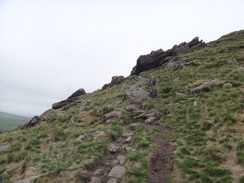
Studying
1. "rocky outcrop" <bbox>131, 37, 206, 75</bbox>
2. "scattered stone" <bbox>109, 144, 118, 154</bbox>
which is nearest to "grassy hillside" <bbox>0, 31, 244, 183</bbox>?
"scattered stone" <bbox>109, 144, 118, 154</bbox>

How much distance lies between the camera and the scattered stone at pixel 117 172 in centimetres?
975

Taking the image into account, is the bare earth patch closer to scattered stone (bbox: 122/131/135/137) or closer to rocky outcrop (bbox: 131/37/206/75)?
scattered stone (bbox: 122/131/135/137)

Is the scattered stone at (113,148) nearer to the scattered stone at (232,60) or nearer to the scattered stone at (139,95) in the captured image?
the scattered stone at (139,95)

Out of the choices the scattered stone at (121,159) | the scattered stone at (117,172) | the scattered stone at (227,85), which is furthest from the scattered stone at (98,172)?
the scattered stone at (227,85)

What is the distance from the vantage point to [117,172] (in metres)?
10.0

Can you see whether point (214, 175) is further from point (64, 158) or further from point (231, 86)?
point (231, 86)

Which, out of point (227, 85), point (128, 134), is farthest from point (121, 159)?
point (227, 85)

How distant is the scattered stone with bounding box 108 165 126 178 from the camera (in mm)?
9747

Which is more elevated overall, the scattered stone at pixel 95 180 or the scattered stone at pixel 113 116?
the scattered stone at pixel 113 116

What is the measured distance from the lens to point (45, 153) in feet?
46.0

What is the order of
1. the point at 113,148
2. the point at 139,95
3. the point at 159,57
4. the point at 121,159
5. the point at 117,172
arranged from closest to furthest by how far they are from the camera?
the point at 117,172
the point at 121,159
the point at 113,148
the point at 139,95
the point at 159,57

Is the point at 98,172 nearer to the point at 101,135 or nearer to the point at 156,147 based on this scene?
the point at 156,147

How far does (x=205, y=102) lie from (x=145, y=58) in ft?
141

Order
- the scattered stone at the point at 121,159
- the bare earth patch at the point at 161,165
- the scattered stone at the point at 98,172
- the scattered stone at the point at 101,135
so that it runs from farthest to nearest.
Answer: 1. the scattered stone at the point at 101,135
2. the scattered stone at the point at 121,159
3. the scattered stone at the point at 98,172
4. the bare earth patch at the point at 161,165
